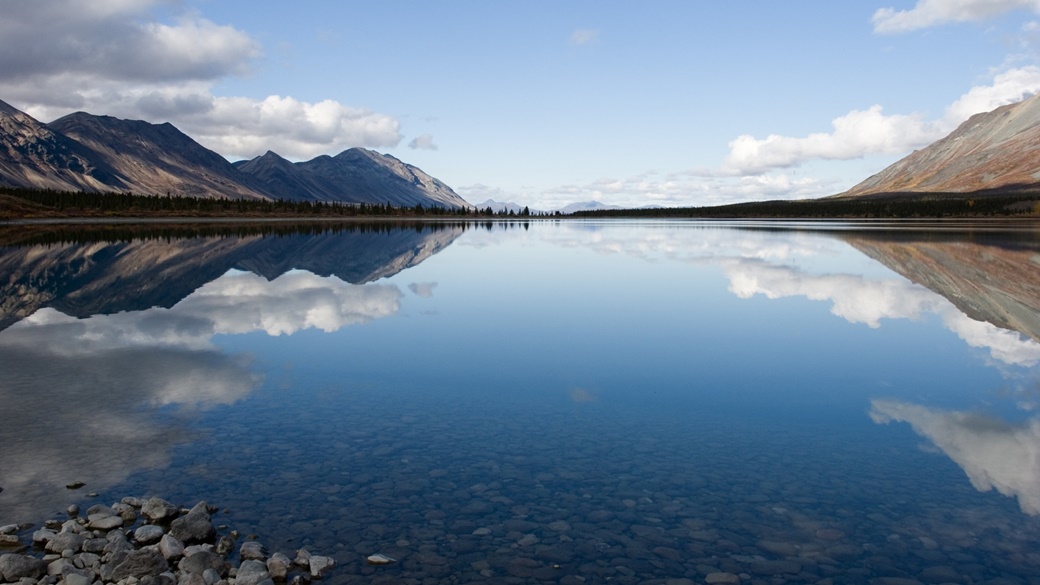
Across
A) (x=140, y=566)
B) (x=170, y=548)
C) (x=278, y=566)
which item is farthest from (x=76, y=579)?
(x=278, y=566)

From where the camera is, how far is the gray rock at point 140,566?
8.12 m

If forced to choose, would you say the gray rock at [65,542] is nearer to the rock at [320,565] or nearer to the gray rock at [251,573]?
the gray rock at [251,573]

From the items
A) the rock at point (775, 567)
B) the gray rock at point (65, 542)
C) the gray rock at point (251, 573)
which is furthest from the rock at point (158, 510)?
the rock at point (775, 567)

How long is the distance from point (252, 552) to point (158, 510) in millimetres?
1902

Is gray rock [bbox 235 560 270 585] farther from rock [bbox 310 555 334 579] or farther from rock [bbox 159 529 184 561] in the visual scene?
rock [bbox 159 529 184 561]

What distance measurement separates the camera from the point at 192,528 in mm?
9172

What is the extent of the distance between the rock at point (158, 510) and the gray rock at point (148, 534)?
33 centimetres

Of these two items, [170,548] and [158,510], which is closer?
[170,548]

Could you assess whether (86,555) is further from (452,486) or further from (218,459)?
(452,486)

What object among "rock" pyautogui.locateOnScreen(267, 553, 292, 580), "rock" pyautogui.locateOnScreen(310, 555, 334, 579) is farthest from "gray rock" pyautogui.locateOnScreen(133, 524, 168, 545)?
"rock" pyautogui.locateOnScreen(310, 555, 334, 579)

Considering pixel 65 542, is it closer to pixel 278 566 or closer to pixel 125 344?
pixel 278 566

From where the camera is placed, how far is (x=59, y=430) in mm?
13359

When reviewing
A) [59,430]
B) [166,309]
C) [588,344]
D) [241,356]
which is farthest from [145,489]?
[166,309]

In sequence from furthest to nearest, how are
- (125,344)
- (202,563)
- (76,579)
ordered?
(125,344)
(202,563)
(76,579)
